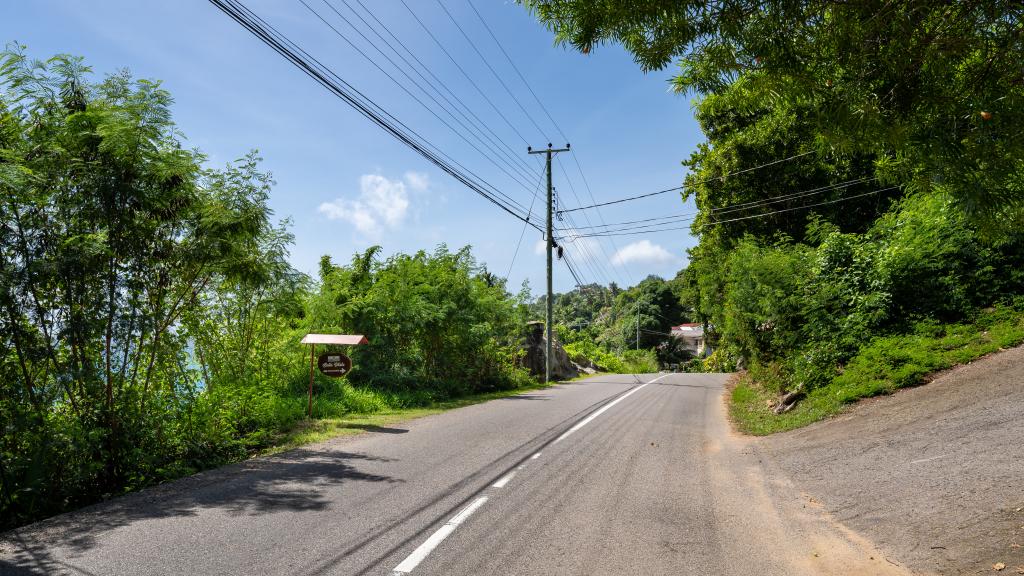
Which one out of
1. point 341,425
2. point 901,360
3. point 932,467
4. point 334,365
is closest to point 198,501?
point 341,425

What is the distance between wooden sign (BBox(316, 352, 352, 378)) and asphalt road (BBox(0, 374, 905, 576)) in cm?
352

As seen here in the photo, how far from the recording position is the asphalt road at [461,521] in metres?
4.32

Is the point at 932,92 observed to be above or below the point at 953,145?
above

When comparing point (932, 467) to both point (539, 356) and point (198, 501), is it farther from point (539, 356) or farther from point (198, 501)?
point (539, 356)

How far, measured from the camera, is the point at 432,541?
4.71 meters

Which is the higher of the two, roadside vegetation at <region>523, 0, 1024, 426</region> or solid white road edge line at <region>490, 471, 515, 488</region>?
roadside vegetation at <region>523, 0, 1024, 426</region>

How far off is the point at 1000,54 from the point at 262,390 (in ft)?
40.7

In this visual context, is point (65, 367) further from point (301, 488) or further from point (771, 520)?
point (771, 520)

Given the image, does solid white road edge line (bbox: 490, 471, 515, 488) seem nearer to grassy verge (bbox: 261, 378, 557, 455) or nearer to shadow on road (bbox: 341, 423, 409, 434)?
grassy verge (bbox: 261, 378, 557, 455)

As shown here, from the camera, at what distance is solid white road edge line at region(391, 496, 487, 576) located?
416cm

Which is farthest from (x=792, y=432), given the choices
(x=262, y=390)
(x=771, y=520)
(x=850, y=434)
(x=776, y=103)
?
(x=262, y=390)

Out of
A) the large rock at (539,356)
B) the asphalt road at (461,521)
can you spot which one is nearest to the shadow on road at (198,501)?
the asphalt road at (461,521)

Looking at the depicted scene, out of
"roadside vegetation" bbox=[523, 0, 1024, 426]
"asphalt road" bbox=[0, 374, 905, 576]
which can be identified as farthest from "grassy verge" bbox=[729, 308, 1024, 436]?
"asphalt road" bbox=[0, 374, 905, 576]

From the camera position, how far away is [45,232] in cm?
626
